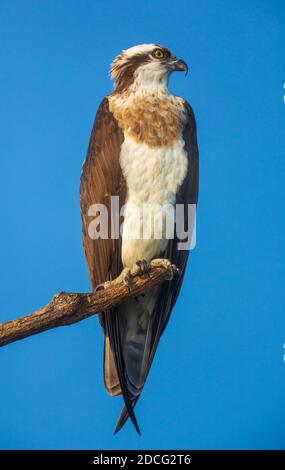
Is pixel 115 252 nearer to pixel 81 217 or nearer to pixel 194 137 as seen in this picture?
pixel 81 217

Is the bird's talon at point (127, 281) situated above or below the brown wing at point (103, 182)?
below

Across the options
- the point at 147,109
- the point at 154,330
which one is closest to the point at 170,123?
the point at 147,109

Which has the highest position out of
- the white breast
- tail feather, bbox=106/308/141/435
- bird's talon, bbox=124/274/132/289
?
the white breast

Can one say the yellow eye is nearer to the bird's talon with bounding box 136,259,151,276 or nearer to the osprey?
the osprey

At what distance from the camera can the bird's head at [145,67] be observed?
324 centimetres

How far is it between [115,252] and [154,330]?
480mm

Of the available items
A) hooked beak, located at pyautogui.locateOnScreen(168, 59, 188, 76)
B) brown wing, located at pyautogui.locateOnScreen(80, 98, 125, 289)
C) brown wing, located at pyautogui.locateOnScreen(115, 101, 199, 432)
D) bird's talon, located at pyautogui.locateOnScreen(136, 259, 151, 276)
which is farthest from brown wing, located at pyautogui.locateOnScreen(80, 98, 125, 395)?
hooked beak, located at pyautogui.locateOnScreen(168, 59, 188, 76)

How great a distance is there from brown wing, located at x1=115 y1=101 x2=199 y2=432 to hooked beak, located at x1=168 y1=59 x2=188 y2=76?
18 centimetres

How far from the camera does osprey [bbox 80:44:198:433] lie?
307 cm

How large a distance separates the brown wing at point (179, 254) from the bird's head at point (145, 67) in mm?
187

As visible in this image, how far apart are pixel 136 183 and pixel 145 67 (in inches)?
23.9

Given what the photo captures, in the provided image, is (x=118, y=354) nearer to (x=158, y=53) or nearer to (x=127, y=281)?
(x=127, y=281)

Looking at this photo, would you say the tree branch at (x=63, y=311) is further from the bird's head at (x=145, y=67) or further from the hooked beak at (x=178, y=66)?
the hooked beak at (x=178, y=66)

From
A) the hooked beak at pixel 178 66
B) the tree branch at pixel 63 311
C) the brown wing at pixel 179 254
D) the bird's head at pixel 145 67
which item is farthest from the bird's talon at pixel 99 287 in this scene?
the hooked beak at pixel 178 66
